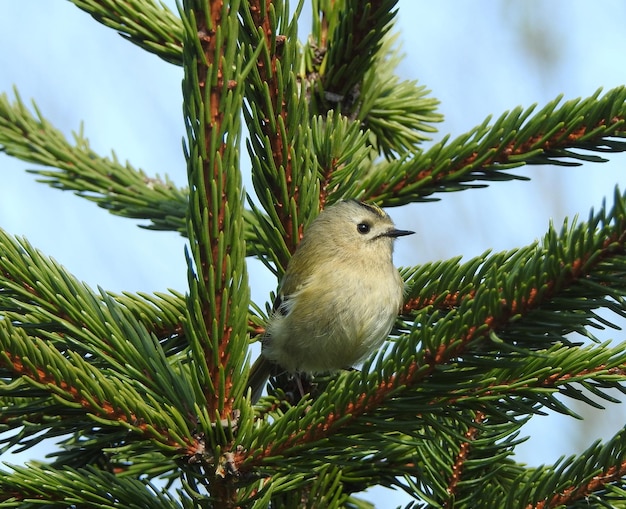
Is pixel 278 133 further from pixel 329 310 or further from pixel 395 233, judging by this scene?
pixel 395 233

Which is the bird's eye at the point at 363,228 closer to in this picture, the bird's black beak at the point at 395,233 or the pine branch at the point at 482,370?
the bird's black beak at the point at 395,233

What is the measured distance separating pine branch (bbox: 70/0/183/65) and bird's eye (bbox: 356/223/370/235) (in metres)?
0.97

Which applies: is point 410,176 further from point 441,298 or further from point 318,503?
point 318,503

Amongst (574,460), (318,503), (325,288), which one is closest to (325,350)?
(325,288)

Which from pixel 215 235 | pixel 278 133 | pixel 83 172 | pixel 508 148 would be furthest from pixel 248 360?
pixel 83 172

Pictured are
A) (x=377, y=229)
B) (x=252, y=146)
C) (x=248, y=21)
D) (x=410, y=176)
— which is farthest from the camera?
(x=377, y=229)

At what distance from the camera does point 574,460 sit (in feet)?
3.93

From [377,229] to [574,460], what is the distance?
61.3 inches

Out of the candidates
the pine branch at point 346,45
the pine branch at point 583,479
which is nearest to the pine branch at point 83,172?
the pine branch at point 346,45

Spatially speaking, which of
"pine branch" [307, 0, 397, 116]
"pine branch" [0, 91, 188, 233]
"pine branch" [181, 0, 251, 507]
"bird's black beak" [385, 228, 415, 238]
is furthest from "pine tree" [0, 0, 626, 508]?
"bird's black beak" [385, 228, 415, 238]

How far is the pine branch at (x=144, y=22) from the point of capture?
70.6 inches

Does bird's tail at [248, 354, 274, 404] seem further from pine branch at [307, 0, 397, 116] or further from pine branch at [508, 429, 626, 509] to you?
pine branch at [508, 429, 626, 509]

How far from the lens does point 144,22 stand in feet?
5.99

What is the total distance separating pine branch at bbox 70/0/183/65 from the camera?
1.79 m
